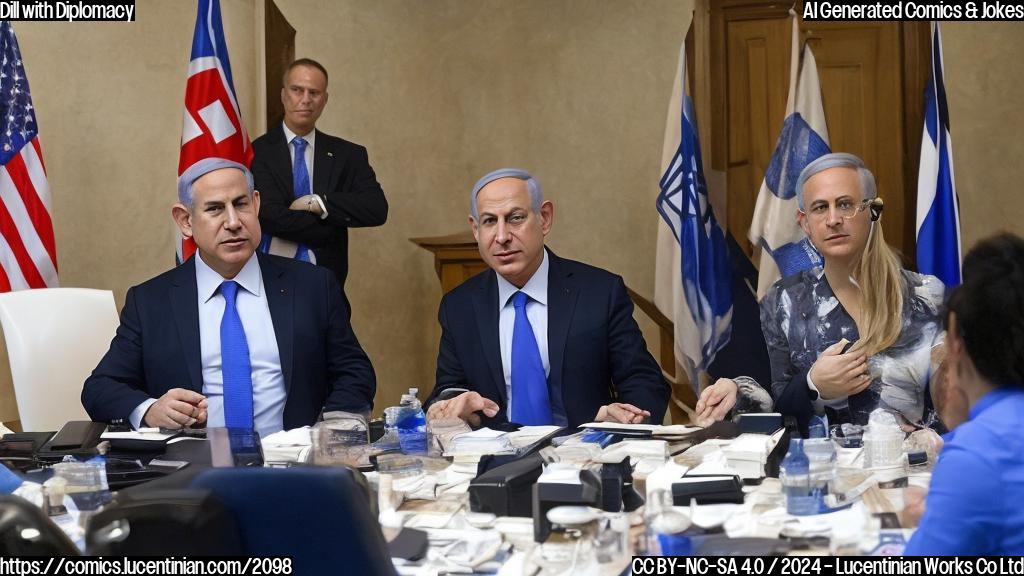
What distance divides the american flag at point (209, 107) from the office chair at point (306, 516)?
14.3ft

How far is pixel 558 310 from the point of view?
3729 mm

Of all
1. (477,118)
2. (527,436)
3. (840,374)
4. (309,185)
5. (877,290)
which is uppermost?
(477,118)

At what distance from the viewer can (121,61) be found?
618 centimetres

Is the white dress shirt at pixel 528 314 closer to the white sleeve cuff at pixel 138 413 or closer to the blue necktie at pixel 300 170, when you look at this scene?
the white sleeve cuff at pixel 138 413

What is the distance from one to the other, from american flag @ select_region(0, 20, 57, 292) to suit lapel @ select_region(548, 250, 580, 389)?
2821mm

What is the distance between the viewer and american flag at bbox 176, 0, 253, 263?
5613 millimetres

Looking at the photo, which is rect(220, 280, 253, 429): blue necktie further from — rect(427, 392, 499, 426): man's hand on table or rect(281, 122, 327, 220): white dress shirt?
rect(281, 122, 327, 220): white dress shirt

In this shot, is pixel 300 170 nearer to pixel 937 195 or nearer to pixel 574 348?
pixel 574 348

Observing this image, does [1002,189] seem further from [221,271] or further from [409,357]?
[221,271]

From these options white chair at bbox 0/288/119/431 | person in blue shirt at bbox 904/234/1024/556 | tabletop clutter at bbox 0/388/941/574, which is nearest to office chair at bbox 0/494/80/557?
tabletop clutter at bbox 0/388/941/574

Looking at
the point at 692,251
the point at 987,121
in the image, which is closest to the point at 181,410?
the point at 692,251

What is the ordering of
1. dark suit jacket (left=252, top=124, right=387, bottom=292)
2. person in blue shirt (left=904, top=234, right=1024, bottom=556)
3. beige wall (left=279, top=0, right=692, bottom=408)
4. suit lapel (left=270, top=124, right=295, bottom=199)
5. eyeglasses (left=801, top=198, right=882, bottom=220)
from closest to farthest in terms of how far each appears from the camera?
person in blue shirt (left=904, top=234, right=1024, bottom=556)
eyeglasses (left=801, top=198, right=882, bottom=220)
dark suit jacket (left=252, top=124, right=387, bottom=292)
suit lapel (left=270, top=124, right=295, bottom=199)
beige wall (left=279, top=0, right=692, bottom=408)

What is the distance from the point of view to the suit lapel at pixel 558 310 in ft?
12.0

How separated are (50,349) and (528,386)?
177 cm
